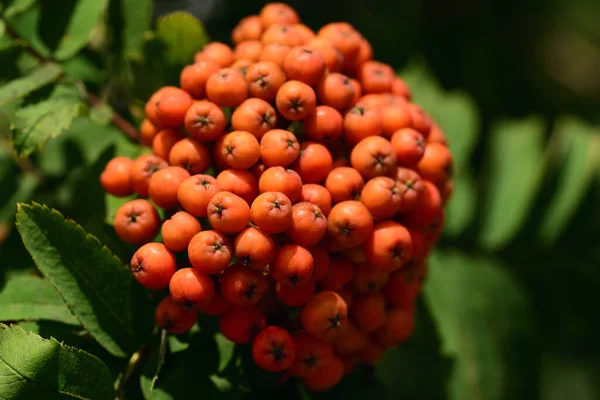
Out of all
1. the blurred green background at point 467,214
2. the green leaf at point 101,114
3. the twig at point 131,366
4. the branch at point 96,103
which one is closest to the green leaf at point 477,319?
the blurred green background at point 467,214

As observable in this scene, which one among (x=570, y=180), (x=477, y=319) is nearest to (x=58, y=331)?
(x=477, y=319)

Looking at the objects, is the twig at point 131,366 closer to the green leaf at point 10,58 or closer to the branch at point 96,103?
the branch at point 96,103

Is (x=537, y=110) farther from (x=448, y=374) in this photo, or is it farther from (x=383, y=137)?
(x=383, y=137)

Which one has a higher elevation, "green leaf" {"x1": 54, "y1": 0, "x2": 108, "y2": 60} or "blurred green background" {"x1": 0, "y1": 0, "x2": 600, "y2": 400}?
"green leaf" {"x1": 54, "y1": 0, "x2": 108, "y2": 60}

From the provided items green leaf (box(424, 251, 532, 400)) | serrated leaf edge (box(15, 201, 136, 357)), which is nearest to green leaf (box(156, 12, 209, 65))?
serrated leaf edge (box(15, 201, 136, 357))

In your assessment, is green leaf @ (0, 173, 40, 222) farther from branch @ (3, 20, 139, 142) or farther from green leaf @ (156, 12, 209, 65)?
green leaf @ (156, 12, 209, 65)

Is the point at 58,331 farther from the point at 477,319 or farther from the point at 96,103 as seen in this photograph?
the point at 477,319
